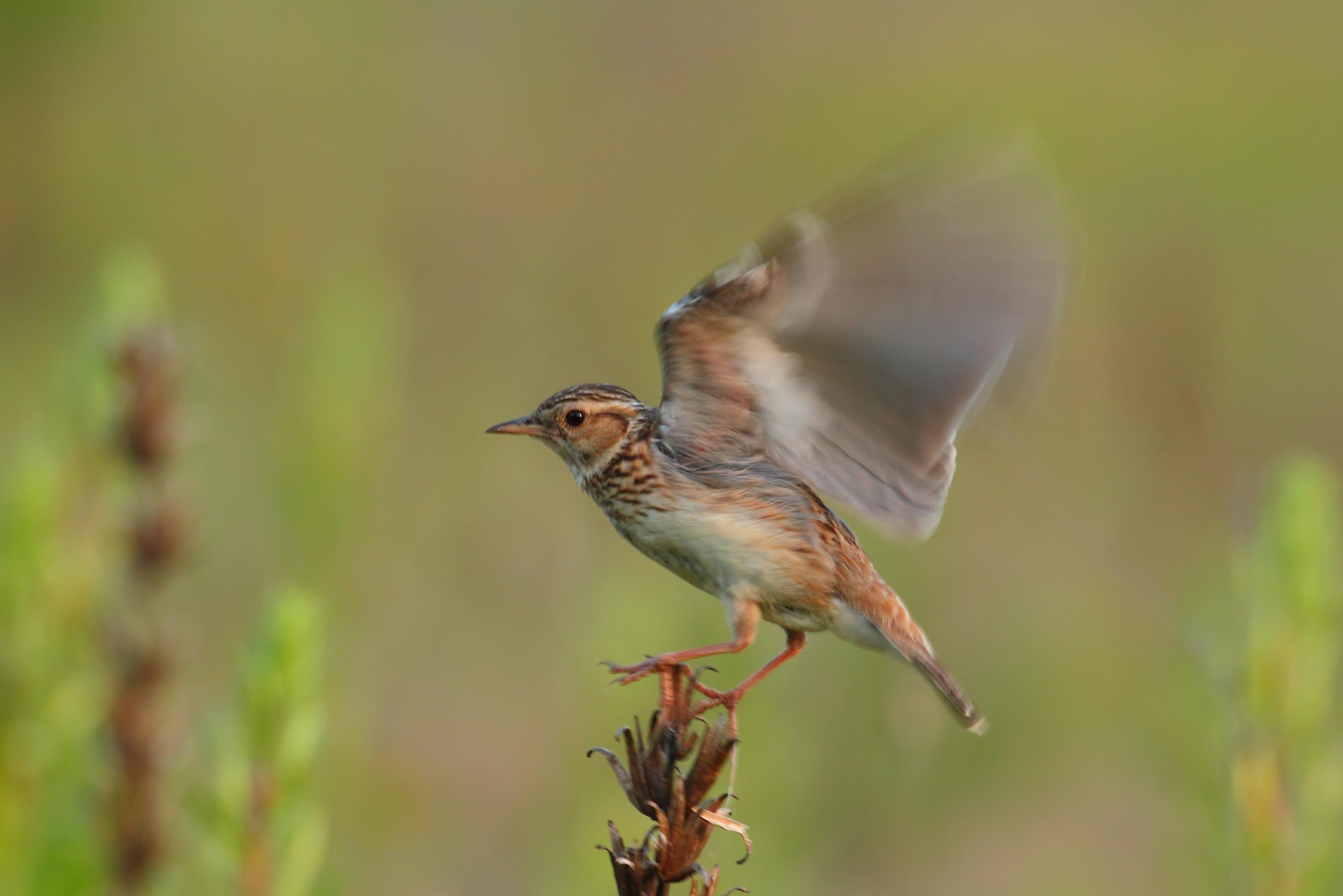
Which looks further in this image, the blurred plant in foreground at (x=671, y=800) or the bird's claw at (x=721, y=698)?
the bird's claw at (x=721, y=698)

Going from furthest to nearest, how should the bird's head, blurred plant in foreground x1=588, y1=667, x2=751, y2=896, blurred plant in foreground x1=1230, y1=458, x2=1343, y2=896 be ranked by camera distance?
the bird's head
blurred plant in foreground x1=1230, y1=458, x2=1343, y2=896
blurred plant in foreground x1=588, y1=667, x2=751, y2=896

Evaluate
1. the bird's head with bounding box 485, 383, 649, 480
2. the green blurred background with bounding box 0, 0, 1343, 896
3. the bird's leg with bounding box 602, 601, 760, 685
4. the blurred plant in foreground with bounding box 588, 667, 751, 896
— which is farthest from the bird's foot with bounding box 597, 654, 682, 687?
the green blurred background with bounding box 0, 0, 1343, 896

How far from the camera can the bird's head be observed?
421cm

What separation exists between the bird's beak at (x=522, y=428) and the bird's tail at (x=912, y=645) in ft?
3.49

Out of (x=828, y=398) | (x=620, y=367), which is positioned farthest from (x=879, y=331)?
(x=620, y=367)

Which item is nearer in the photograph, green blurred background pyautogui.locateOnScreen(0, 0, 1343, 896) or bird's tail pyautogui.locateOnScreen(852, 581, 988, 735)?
bird's tail pyautogui.locateOnScreen(852, 581, 988, 735)

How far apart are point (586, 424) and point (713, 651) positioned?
92 cm

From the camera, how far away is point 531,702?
28.6 ft

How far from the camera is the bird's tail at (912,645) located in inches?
153

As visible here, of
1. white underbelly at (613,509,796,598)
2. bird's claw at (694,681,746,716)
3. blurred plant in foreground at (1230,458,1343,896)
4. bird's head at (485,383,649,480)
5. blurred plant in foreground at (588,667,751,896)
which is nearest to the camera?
blurred plant in foreground at (588,667,751,896)

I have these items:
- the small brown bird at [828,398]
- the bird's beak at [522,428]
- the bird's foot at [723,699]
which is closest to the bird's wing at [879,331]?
the small brown bird at [828,398]

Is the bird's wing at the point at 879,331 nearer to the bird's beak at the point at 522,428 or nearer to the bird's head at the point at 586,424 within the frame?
the bird's head at the point at 586,424

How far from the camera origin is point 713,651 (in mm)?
3625

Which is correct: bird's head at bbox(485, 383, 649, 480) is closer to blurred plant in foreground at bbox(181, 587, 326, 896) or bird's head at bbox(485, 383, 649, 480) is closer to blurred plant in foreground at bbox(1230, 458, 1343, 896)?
blurred plant in foreground at bbox(181, 587, 326, 896)
